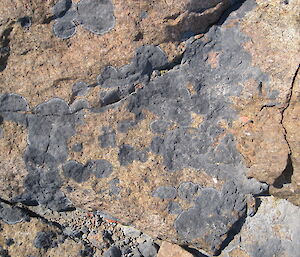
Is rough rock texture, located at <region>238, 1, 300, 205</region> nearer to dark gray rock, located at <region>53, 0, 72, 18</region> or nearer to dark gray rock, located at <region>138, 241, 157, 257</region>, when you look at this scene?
dark gray rock, located at <region>138, 241, 157, 257</region>

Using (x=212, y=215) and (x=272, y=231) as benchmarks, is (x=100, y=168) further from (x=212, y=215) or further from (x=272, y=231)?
(x=272, y=231)

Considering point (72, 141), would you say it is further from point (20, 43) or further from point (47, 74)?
point (20, 43)

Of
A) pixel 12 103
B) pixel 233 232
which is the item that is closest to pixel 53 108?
pixel 12 103

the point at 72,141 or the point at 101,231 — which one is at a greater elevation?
the point at 72,141

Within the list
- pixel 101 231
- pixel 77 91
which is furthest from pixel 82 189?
pixel 77 91

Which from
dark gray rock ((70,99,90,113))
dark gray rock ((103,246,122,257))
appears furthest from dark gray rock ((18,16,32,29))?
dark gray rock ((103,246,122,257))

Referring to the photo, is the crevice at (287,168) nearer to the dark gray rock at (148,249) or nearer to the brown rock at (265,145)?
the brown rock at (265,145)
